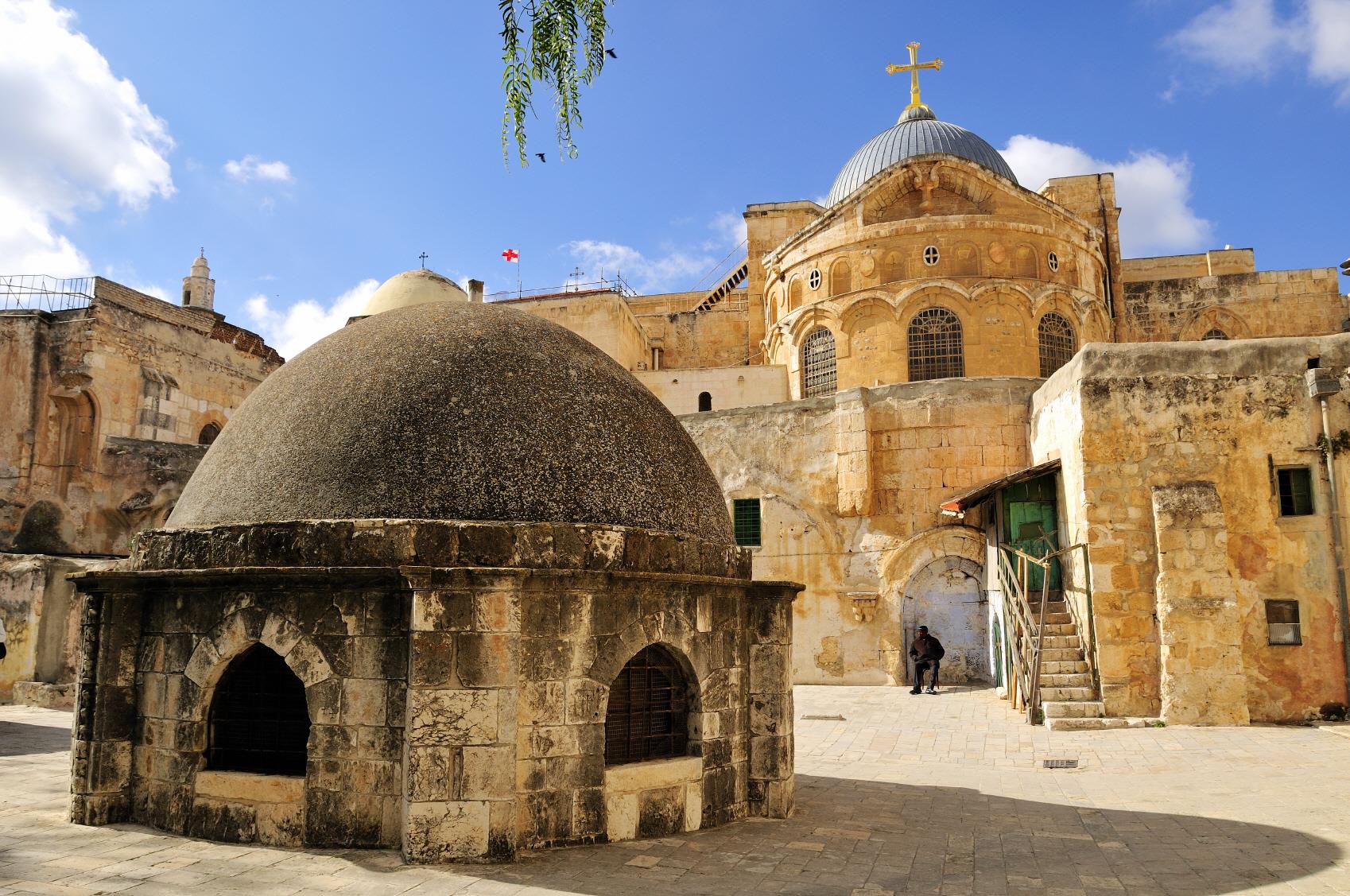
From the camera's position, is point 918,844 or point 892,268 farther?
point 892,268

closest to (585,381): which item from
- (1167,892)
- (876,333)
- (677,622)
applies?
(677,622)

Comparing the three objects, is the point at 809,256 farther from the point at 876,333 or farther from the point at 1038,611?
the point at 1038,611

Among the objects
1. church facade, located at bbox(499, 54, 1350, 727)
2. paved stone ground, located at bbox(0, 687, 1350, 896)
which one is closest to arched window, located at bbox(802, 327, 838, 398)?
church facade, located at bbox(499, 54, 1350, 727)

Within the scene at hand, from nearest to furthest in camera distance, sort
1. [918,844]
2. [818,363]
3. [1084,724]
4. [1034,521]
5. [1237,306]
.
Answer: [918,844] → [1084,724] → [1034,521] → [818,363] → [1237,306]

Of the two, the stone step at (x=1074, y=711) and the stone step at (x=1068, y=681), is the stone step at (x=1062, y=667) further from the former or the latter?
the stone step at (x=1074, y=711)

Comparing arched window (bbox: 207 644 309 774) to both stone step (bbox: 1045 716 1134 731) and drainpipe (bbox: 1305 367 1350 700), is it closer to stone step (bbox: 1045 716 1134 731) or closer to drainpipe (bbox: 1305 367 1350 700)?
stone step (bbox: 1045 716 1134 731)

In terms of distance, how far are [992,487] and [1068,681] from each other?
315 cm

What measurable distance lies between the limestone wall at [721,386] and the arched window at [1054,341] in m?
6.36

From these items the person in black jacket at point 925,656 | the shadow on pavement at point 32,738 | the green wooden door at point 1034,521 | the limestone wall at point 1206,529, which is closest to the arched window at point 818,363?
the green wooden door at point 1034,521

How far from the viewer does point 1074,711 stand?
12547 mm

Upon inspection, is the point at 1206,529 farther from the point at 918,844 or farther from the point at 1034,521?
the point at 918,844

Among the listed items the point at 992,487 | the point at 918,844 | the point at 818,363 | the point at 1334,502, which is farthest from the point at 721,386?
the point at 918,844

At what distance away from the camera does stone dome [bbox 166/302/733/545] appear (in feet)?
22.0

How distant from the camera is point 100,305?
76.1 ft
